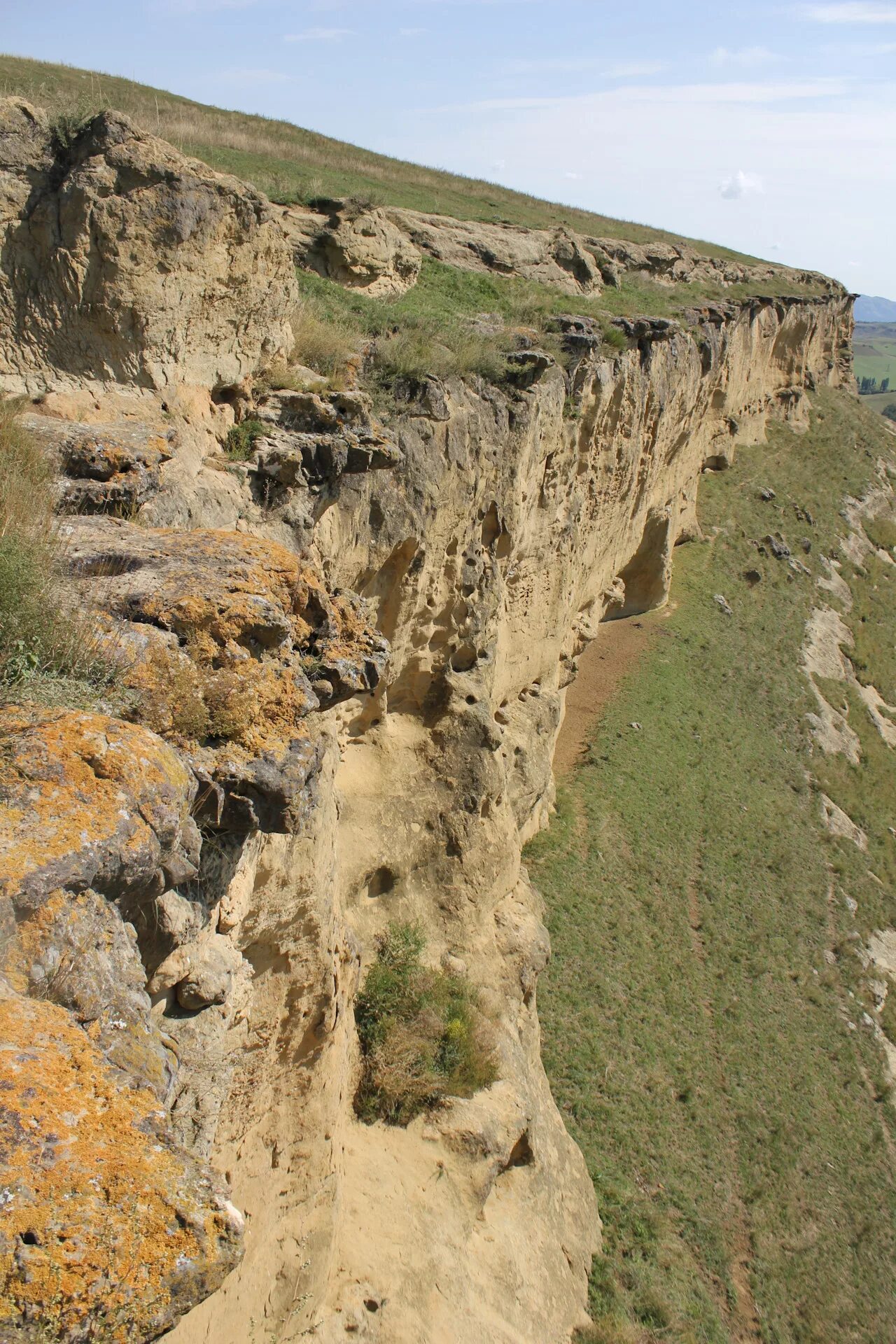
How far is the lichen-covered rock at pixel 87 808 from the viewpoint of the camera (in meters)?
2.62

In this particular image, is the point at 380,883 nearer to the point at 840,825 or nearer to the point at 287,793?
the point at 287,793

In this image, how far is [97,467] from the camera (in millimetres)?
5012

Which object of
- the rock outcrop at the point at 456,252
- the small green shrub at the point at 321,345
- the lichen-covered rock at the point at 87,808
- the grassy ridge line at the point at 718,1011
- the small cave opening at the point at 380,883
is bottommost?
Answer: the grassy ridge line at the point at 718,1011

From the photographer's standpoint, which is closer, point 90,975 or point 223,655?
point 90,975

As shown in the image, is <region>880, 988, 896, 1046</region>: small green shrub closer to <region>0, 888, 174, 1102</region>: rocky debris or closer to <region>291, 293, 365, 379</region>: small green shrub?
<region>291, 293, 365, 379</region>: small green shrub

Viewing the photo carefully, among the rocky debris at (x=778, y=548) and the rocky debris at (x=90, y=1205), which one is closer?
the rocky debris at (x=90, y=1205)

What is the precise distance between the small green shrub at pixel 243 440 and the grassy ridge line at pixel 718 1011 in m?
9.38

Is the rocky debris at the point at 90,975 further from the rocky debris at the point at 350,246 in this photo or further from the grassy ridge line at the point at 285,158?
the rocky debris at the point at 350,246

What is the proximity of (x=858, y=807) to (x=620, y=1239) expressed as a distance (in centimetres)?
1435

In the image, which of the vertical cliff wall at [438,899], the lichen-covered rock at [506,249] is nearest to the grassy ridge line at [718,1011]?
the vertical cliff wall at [438,899]

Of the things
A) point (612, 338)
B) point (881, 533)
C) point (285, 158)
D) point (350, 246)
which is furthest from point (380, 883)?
point (881, 533)

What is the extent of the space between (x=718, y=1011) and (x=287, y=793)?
1260 cm

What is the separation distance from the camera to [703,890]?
16.2 metres

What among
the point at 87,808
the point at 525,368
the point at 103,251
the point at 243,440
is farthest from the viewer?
the point at 525,368
